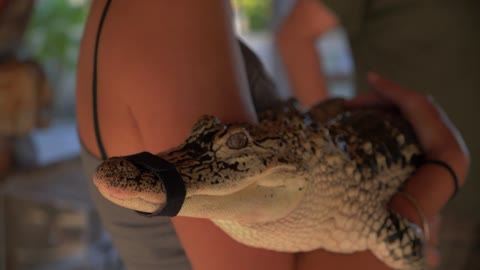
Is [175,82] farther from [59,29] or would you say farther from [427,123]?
[59,29]

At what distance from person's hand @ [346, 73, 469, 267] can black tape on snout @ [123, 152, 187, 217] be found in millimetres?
338

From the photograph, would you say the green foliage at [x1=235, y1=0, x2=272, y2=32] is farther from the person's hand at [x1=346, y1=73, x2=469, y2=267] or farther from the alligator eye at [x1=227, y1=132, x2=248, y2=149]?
the alligator eye at [x1=227, y1=132, x2=248, y2=149]

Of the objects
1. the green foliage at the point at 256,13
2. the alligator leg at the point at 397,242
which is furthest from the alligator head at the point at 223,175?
the green foliage at the point at 256,13

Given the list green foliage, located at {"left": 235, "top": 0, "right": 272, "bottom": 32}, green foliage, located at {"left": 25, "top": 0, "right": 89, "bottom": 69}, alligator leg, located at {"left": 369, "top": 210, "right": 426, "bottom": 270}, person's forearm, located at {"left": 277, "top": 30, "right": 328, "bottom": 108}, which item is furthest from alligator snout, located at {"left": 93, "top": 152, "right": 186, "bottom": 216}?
green foliage, located at {"left": 235, "top": 0, "right": 272, "bottom": 32}

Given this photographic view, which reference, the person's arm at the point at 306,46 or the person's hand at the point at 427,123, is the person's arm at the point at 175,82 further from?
the person's arm at the point at 306,46

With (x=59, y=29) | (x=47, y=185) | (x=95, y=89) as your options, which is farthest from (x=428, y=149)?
(x=59, y=29)

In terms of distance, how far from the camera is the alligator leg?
73cm

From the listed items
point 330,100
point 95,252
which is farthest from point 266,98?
A: point 95,252

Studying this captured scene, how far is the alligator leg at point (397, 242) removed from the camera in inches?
28.7

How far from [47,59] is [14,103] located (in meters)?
1.18

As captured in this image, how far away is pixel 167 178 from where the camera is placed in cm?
51

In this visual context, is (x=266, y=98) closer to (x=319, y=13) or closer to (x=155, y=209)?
(x=155, y=209)

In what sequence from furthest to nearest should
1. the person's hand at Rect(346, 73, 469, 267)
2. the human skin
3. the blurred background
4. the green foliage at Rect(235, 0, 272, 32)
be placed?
the green foliage at Rect(235, 0, 272, 32) → the blurred background → the person's hand at Rect(346, 73, 469, 267) → the human skin

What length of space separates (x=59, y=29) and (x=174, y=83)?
229 centimetres
